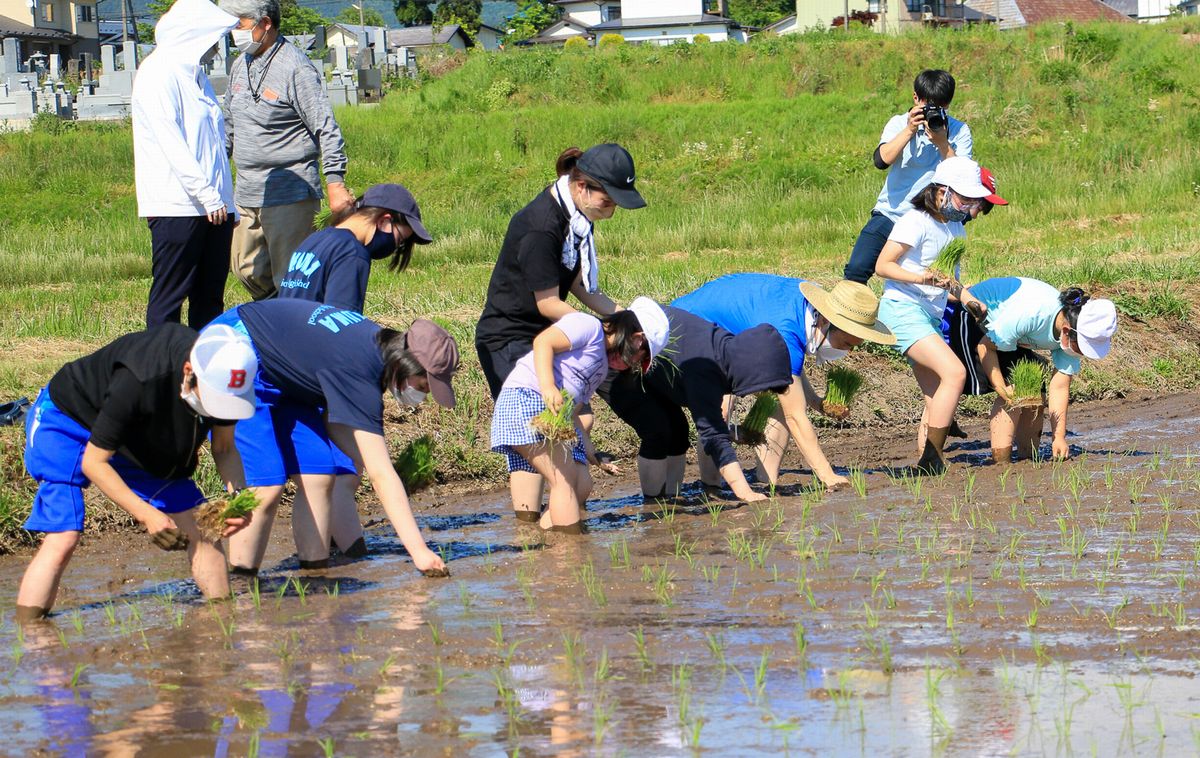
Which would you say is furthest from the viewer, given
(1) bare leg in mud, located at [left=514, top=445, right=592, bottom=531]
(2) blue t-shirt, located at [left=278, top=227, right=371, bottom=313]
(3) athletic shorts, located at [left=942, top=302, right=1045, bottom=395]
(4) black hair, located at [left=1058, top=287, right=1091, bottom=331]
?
(3) athletic shorts, located at [left=942, top=302, right=1045, bottom=395]

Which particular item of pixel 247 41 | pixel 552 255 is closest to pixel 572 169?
pixel 552 255

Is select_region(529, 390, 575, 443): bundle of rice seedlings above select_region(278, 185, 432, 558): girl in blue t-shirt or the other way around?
the other way around

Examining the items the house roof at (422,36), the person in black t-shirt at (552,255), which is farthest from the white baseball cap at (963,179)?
the house roof at (422,36)

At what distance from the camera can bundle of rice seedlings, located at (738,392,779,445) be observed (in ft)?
24.2

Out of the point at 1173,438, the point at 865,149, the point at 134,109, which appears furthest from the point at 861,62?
A: the point at 134,109

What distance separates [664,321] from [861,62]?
29.2m

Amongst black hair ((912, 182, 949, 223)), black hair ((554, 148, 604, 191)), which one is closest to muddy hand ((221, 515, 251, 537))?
black hair ((554, 148, 604, 191))

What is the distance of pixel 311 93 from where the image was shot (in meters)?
7.56

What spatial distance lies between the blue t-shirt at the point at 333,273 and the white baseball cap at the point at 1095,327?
3.64m

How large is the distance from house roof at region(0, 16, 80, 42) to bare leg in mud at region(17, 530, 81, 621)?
5875cm

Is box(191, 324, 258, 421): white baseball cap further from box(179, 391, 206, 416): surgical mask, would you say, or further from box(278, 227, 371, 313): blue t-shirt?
box(278, 227, 371, 313): blue t-shirt

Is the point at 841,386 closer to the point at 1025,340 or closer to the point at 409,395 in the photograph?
the point at 1025,340

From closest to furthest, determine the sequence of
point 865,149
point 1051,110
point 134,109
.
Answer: point 134,109, point 865,149, point 1051,110

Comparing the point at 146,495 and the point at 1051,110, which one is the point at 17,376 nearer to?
the point at 146,495
